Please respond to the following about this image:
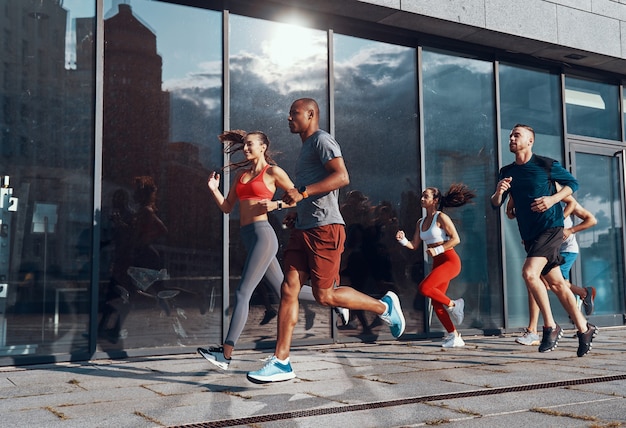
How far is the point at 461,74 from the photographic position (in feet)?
29.5

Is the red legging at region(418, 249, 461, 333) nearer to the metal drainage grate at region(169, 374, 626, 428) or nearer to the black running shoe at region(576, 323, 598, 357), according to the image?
the black running shoe at region(576, 323, 598, 357)

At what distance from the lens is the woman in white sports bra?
24.4ft

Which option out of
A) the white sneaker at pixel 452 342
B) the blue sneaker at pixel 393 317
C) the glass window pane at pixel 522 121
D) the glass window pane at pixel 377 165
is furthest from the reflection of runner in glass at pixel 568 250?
the blue sneaker at pixel 393 317

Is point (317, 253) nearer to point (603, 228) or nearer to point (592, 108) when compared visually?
point (603, 228)

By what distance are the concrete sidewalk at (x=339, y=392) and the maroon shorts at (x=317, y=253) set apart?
75cm

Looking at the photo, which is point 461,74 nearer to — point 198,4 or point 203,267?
point 198,4

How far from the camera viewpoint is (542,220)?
6395mm

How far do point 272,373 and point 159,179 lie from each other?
2.92 meters

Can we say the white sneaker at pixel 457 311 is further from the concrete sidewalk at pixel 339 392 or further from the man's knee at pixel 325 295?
the man's knee at pixel 325 295

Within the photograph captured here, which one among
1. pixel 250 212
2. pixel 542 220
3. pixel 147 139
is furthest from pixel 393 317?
pixel 147 139

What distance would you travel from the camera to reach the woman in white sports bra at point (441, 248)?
7445mm

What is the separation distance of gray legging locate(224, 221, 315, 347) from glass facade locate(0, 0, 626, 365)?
163 centimetres

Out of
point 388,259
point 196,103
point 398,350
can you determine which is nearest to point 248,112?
point 196,103

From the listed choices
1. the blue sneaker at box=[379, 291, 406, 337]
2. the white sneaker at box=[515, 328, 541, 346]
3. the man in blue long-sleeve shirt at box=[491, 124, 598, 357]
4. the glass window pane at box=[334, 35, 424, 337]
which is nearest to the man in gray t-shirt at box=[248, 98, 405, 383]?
the blue sneaker at box=[379, 291, 406, 337]
